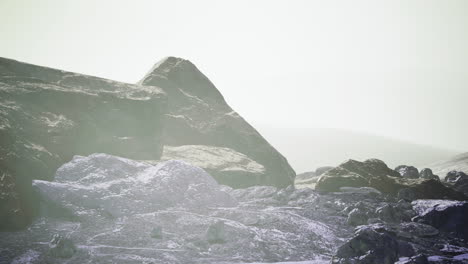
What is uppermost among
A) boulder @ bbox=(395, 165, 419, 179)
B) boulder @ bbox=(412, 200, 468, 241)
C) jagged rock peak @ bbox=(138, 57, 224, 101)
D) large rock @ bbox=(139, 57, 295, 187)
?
jagged rock peak @ bbox=(138, 57, 224, 101)

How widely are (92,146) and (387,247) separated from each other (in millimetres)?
7182

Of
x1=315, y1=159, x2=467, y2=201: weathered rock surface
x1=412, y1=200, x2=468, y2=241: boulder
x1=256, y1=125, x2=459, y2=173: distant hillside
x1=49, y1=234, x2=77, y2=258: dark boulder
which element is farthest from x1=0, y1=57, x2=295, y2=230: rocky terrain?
x1=256, y1=125, x2=459, y2=173: distant hillside

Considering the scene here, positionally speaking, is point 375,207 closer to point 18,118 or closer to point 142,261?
point 142,261

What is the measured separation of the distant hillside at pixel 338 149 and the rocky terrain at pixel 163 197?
115 feet

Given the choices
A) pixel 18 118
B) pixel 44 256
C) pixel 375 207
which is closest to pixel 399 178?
pixel 375 207

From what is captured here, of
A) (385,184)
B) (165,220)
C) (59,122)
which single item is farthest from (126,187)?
(385,184)

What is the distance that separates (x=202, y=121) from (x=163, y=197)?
5594 mm

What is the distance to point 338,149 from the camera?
59.2 m

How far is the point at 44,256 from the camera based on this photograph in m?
4.83

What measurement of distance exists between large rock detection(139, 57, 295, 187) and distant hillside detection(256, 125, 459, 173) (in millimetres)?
32401

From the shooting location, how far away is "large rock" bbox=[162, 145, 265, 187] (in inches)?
400

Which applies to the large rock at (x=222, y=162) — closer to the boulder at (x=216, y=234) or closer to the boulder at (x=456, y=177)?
the boulder at (x=216, y=234)

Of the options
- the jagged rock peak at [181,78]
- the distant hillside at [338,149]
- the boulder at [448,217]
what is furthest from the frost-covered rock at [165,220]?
the distant hillside at [338,149]

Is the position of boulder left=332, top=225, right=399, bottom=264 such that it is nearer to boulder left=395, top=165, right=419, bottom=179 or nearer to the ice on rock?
A: the ice on rock
